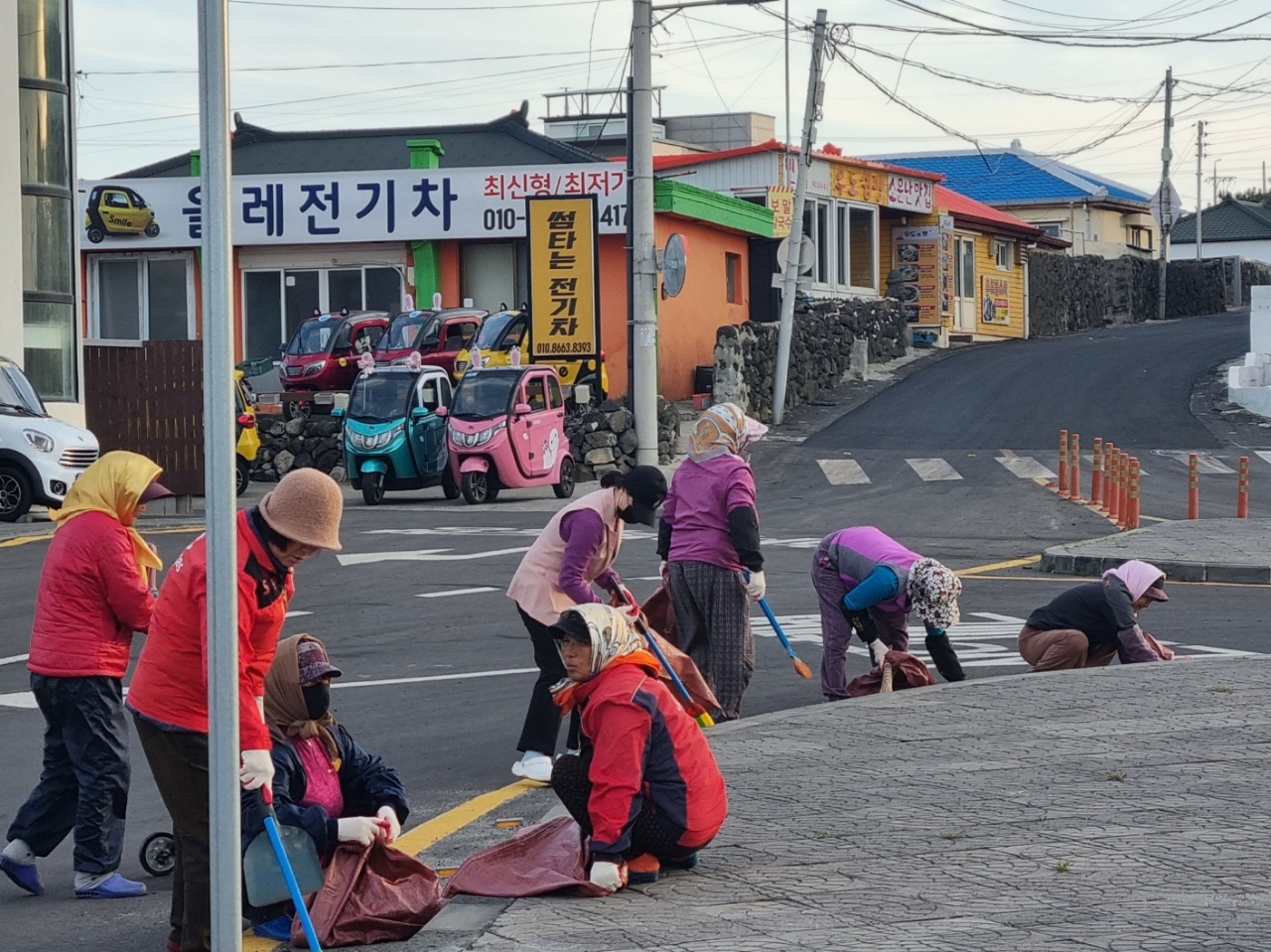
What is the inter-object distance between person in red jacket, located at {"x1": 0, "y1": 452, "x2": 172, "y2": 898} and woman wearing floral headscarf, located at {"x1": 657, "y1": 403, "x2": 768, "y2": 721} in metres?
A: 3.46

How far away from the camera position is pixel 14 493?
20.8 metres

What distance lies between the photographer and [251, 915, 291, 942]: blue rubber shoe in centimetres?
593

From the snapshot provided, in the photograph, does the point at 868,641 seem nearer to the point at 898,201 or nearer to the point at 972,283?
the point at 898,201

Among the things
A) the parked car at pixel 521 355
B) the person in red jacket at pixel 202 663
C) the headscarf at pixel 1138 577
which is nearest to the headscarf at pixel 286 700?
the person in red jacket at pixel 202 663

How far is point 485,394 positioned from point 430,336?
746 cm

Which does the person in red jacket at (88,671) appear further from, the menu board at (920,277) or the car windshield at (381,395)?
the menu board at (920,277)

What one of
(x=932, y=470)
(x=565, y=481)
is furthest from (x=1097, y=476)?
(x=565, y=481)

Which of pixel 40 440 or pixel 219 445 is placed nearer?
pixel 219 445

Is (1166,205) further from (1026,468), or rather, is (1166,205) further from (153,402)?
(153,402)

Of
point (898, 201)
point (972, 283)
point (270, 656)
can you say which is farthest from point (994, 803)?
point (972, 283)

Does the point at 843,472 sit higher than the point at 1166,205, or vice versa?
the point at 1166,205

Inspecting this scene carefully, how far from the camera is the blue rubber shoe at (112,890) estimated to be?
6.66m

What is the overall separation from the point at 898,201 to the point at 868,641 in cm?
3660

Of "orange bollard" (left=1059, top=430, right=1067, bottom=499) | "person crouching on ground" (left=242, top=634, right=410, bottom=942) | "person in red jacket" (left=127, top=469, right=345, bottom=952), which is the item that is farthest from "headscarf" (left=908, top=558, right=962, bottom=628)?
"orange bollard" (left=1059, top=430, right=1067, bottom=499)
